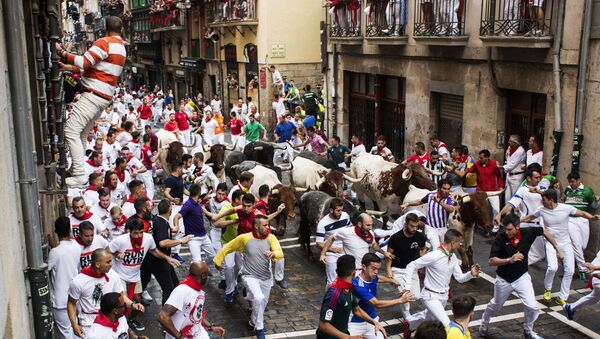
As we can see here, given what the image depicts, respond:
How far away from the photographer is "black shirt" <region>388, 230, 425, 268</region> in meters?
8.88

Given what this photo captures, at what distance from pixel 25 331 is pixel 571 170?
35.6 feet

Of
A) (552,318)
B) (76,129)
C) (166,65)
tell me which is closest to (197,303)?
Result: (76,129)

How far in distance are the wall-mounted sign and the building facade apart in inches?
242

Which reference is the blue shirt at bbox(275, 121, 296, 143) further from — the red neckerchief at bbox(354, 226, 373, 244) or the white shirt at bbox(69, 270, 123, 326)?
the white shirt at bbox(69, 270, 123, 326)

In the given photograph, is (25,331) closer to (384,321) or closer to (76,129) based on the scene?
(76,129)

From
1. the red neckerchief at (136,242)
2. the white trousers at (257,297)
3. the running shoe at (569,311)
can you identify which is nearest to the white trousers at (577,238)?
the running shoe at (569,311)

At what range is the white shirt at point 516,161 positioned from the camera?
13.7 meters

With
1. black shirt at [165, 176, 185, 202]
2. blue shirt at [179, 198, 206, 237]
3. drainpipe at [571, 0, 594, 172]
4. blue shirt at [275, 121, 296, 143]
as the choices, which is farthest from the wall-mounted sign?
A: blue shirt at [179, 198, 206, 237]

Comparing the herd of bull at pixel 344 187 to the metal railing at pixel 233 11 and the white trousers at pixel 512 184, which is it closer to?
the white trousers at pixel 512 184

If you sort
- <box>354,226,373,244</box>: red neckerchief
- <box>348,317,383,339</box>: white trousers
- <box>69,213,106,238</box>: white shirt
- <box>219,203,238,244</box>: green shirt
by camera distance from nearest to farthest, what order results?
<box>348,317,383,339</box>: white trousers < <box>69,213,106,238</box>: white shirt < <box>354,226,373,244</box>: red neckerchief < <box>219,203,238,244</box>: green shirt

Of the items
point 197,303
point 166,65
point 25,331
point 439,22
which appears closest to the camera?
point 25,331

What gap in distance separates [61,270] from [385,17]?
47.8ft

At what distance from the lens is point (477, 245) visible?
43.0 ft

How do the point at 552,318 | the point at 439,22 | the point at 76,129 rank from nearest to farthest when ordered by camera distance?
the point at 76,129
the point at 552,318
the point at 439,22
